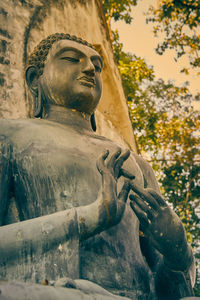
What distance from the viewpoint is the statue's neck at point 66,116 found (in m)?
3.98

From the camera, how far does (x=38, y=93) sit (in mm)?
4129

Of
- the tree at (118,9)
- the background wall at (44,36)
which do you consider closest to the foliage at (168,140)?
the tree at (118,9)

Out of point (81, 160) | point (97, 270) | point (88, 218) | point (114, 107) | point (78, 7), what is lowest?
point (97, 270)

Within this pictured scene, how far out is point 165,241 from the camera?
3.29m

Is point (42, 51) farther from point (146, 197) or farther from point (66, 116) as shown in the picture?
point (146, 197)

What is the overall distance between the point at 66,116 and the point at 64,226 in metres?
1.22

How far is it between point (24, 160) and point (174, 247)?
1.10 m

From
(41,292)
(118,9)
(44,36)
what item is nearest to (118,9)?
(118,9)

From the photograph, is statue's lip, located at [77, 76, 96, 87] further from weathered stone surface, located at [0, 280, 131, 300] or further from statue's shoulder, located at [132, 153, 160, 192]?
weathered stone surface, located at [0, 280, 131, 300]

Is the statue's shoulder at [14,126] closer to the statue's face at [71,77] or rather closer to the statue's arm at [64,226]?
the statue's face at [71,77]

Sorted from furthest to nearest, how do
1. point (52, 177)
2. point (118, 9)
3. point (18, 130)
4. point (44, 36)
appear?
1. point (118, 9)
2. point (44, 36)
3. point (18, 130)
4. point (52, 177)

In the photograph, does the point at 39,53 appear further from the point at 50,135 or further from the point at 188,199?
the point at 188,199

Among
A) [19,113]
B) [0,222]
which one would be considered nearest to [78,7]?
[19,113]

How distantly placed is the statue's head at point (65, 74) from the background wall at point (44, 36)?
0.65 m
